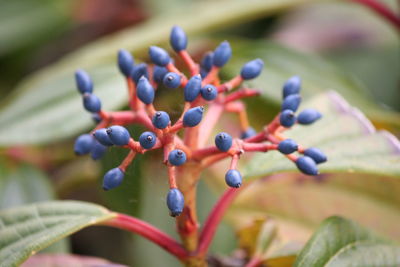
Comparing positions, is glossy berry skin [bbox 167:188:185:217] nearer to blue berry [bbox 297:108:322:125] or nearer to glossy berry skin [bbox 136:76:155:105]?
glossy berry skin [bbox 136:76:155:105]

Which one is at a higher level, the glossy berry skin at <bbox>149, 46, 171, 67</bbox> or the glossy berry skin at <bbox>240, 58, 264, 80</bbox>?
the glossy berry skin at <bbox>149, 46, 171, 67</bbox>

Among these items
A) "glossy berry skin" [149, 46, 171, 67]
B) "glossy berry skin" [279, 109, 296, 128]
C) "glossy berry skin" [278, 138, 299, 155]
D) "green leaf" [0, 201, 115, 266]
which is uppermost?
"glossy berry skin" [149, 46, 171, 67]

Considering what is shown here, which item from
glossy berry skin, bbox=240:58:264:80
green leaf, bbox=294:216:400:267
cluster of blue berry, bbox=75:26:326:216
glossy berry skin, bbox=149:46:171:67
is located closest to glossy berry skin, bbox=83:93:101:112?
cluster of blue berry, bbox=75:26:326:216

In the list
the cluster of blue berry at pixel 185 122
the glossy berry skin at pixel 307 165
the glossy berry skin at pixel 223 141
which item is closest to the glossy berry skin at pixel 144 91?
the cluster of blue berry at pixel 185 122

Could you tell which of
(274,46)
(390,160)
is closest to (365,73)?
Result: (274,46)

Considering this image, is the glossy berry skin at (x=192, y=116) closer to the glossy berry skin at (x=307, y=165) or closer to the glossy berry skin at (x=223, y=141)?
the glossy berry skin at (x=223, y=141)

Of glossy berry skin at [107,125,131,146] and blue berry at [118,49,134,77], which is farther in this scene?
blue berry at [118,49,134,77]

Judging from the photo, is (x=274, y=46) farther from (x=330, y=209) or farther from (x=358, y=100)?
(x=330, y=209)
